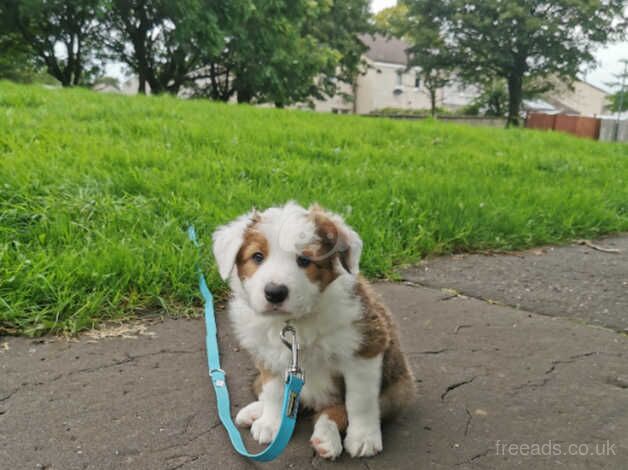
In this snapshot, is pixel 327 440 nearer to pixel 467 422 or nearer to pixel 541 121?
pixel 467 422

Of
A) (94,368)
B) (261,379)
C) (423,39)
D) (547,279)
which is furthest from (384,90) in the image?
(261,379)

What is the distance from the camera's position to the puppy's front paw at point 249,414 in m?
2.88

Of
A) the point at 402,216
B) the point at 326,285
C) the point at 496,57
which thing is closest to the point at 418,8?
the point at 496,57

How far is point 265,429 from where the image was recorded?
2764mm

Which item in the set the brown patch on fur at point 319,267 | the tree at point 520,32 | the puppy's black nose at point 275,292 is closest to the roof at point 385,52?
the tree at point 520,32

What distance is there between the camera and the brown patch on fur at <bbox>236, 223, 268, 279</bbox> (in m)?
2.54

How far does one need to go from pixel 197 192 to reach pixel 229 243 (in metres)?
3.34

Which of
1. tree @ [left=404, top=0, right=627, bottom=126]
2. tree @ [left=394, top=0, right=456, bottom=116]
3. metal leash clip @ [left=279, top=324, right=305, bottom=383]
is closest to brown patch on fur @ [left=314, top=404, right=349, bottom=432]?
metal leash clip @ [left=279, top=324, right=305, bottom=383]

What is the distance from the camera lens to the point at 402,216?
629 centimetres

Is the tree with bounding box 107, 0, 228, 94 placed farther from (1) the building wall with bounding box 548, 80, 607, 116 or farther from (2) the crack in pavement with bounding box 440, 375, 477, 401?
(1) the building wall with bounding box 548, 80, 607, 116

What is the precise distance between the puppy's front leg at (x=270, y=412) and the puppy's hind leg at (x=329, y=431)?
196 millimetres

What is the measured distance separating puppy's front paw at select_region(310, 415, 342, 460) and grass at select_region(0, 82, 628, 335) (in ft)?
6.44

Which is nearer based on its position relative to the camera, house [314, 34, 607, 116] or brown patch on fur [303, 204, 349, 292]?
brown patch on fur [303, 204, 349, 292]

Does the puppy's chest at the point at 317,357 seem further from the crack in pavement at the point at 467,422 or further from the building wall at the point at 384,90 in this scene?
the building wall at the point at 384,90
